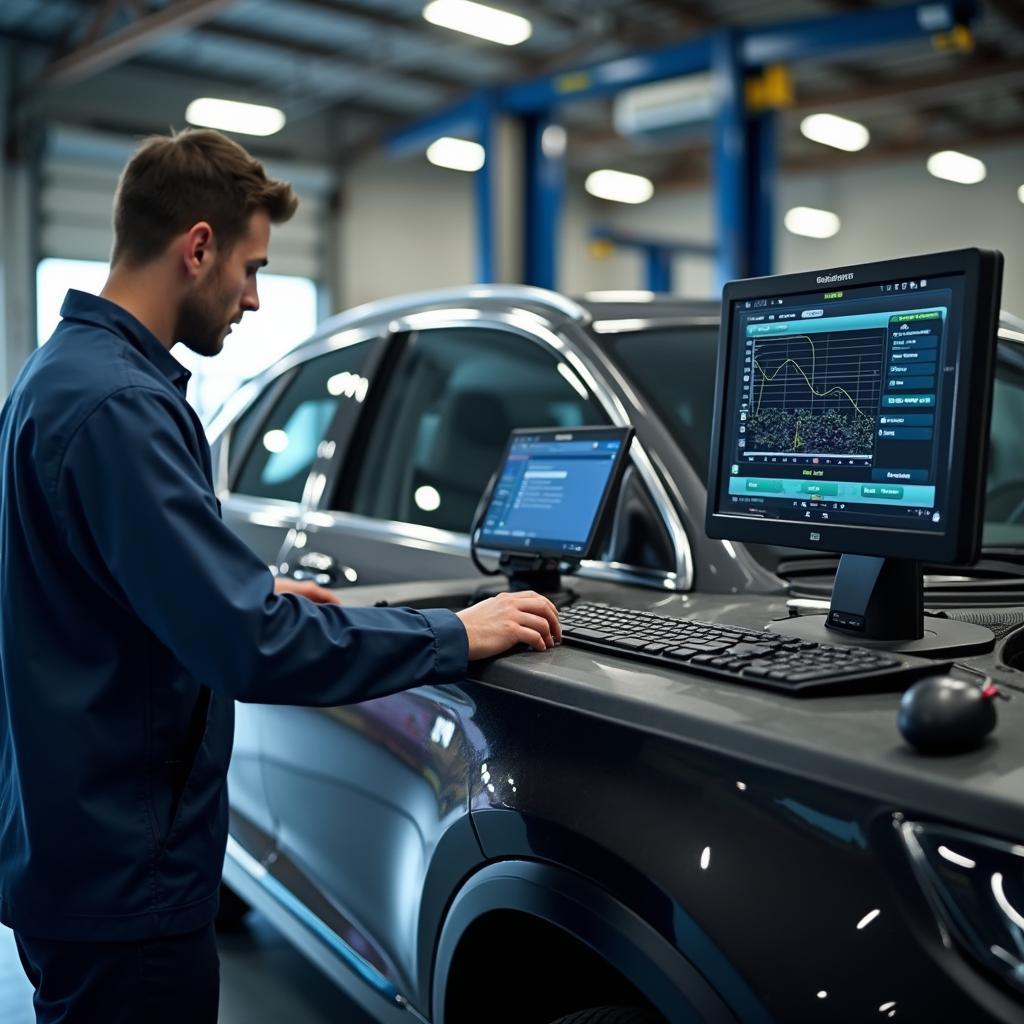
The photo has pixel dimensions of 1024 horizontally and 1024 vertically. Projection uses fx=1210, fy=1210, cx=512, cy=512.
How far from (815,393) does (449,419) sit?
4.07 ft

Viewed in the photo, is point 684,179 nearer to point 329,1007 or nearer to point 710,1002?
point 329,1007

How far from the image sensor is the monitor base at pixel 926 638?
143 centimetres

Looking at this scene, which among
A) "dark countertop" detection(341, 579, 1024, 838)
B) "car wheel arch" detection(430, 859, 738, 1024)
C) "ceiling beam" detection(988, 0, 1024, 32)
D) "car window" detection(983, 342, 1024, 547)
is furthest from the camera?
"ceiling beam" detection(988, 0, 1024, 32)

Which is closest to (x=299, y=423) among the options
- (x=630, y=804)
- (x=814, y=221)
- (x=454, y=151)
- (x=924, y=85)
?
(x=630, y=804)

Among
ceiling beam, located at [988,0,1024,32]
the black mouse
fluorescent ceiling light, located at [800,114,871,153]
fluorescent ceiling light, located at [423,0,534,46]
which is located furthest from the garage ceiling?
→ the black mouse

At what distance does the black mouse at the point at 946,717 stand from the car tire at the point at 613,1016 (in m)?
0.51

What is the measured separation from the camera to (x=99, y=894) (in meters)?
1.43

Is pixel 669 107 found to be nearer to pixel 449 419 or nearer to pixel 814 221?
pixel 449 419

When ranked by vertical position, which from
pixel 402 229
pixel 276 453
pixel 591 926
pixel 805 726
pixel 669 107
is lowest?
pixel 591 926

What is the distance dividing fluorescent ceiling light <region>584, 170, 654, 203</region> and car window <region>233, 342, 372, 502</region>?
1362cm

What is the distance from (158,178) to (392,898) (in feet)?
3.48

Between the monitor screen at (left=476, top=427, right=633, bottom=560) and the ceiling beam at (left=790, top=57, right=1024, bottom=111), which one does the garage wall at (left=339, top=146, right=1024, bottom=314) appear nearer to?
the ceiling beam at (left=790, top=57, right=1024, bottom=111)

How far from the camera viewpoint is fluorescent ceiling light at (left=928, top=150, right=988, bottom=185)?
14180 millimetres

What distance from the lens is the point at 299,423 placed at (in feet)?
10.1
